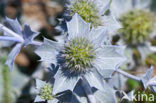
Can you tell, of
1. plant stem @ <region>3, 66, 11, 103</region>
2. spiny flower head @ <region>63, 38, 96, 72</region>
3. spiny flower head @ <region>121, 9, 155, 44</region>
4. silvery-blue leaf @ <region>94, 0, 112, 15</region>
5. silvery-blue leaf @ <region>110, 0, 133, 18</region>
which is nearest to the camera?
spiny flower head @ <region>63, 38, 96, 72</region>

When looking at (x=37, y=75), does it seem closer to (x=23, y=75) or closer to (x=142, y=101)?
(x=23, y=75)

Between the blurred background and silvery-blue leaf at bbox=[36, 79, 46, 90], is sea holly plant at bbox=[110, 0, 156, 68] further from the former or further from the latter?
silvery-blue leaf at bbox=[36, 79, 46, 90]

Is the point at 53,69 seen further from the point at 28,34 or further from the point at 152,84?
the point at 152,84

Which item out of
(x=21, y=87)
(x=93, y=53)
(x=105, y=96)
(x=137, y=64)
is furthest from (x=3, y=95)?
(x=137, y=64)

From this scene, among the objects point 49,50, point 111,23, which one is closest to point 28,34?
point 49,50

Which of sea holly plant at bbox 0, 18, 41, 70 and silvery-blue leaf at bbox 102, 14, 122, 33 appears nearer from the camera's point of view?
sea holly plant at bbox 0, 18, 41, 70

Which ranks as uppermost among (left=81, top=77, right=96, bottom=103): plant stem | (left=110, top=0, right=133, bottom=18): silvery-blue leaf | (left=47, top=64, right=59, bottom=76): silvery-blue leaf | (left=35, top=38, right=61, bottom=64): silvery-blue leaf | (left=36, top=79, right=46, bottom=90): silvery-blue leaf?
(left=110, top=0, right=133, bottom=18): silvery-blue leaf

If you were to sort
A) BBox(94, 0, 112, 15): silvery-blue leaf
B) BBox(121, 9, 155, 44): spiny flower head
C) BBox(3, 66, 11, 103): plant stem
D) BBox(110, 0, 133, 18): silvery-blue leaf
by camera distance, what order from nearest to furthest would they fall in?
BBox(94, 0, 112, 15): silvery-blue leaf
BBox(3, 66, 11, 103): plant stem
BBox(121, 9, 155, 44): spiny flower head
BBox(110, 0, 133, 18): silvery-blue leaf

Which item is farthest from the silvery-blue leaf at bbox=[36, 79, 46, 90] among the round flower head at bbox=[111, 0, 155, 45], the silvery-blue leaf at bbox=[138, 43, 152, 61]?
the silvery-blue leaf at bbox=[138, 43, 152, 61]
